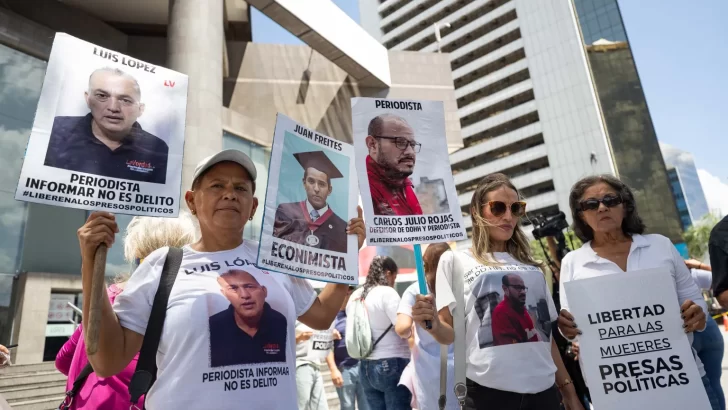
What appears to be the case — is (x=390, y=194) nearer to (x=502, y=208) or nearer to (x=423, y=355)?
(x=502, y=208)

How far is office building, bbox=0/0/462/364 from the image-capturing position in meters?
12.4

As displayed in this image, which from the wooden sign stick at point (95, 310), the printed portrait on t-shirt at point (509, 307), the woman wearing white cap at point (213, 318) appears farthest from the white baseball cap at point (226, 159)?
the printed portrait on t-shirt at point (509, 307)

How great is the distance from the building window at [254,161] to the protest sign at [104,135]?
42.4 ft

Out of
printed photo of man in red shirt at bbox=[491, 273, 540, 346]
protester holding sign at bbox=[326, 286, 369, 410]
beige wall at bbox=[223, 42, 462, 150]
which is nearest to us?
printed photo of man in red shirt at bbox=[491, 273, 540, 346]

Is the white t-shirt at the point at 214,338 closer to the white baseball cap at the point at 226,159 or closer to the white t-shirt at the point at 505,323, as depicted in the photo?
the white baseball cap at the point at 226,159

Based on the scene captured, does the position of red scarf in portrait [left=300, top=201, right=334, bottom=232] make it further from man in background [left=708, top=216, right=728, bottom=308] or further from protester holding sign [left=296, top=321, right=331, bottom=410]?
protester holding sign [left=296, top=321, right=331, bottom=410]

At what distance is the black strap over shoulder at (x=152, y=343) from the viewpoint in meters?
1.64

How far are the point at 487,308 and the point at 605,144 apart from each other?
5981 cm

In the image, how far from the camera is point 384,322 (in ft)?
14.2

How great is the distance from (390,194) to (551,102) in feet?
205

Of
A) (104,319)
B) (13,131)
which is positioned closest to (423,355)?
(104,319)

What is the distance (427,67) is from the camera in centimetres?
2414

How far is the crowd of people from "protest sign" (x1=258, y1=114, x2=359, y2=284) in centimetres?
8

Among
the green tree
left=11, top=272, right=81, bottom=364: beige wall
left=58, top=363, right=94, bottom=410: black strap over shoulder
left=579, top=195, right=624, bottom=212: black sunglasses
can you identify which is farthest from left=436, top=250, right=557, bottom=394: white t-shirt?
the green tree
